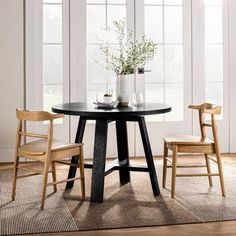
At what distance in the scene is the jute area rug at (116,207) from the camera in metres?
3.50

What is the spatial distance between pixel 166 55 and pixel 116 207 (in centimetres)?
268

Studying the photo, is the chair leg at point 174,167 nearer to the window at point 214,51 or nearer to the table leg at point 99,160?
the table leg at point 99,160

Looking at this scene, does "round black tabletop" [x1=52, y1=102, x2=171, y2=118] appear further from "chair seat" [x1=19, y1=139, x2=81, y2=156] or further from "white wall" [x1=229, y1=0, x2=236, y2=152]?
"white wall" [x1=229, y1=0, x2=236, y2=152]

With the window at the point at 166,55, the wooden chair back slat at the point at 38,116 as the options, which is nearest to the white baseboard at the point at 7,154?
the window at the point at 166,55

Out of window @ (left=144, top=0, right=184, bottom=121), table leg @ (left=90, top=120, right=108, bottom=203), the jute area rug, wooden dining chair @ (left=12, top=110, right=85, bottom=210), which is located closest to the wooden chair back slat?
wooden dining chair @ (left=12, top=110, right=85, bottom=210)

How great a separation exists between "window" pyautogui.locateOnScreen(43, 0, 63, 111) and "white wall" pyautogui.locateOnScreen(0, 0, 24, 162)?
29 centimetres

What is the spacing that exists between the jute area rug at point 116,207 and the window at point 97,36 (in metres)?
1.49

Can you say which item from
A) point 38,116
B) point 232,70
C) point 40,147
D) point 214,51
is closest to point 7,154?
point 40,147

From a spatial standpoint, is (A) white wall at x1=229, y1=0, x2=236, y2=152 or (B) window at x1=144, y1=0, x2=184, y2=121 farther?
(A) white wall at x1=229, y1=0, x2=236, y2=152

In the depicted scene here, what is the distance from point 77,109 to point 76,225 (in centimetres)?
105

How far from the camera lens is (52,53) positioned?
583 centimetres

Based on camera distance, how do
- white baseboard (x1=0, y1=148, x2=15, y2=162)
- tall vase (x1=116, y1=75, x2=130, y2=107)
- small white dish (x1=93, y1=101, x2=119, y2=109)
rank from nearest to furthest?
small white dish (x1=93, y1=101, x2=119, y2=109), tall vase (x1=116, y1=75, x2=130, y2=107), white baseboard (x1=0, y1=148, x2=15, y2=162)

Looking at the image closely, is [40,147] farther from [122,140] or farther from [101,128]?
[122,140]

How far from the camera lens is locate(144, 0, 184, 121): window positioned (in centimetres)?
602
